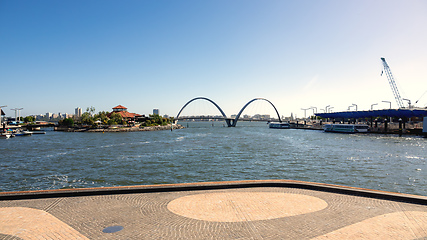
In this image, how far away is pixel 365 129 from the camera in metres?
98.1

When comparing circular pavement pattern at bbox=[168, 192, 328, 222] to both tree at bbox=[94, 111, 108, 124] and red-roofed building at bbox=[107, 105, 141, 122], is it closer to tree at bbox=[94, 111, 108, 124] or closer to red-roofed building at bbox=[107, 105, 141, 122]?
tree at bbox=[94, 111, 108, 124]

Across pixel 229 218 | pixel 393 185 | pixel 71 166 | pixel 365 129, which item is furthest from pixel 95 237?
pixel 365 129

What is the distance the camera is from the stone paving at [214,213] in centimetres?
803

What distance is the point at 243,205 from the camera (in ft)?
35.0

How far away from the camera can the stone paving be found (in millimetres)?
8031

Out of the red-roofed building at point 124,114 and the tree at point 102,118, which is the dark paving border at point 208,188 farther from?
the red-roofed building at point 124,114

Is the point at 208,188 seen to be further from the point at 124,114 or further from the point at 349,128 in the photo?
the point at 124,114

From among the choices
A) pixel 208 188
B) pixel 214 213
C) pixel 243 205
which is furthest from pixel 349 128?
pixel 214 213

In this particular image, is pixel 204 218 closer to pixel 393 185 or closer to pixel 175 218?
pixel 175 218

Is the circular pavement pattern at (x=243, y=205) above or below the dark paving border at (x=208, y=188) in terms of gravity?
below

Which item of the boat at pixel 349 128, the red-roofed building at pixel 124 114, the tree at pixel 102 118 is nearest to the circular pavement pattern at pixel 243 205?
the boat at pixel 349 128

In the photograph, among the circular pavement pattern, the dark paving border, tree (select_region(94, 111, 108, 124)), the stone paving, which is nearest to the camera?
the stone paving

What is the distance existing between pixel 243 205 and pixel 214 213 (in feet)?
5.05

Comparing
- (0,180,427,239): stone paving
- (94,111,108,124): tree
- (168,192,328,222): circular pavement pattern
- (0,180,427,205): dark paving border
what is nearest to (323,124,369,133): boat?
(0,180,427,205): dark paving border
